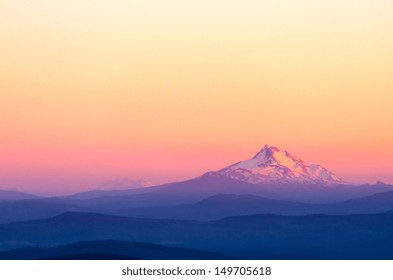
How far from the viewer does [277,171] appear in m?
69.0

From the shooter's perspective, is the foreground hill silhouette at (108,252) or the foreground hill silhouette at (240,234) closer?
the foreground hill silhouette at (108,252)

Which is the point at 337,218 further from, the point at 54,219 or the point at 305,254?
the point at 54,219

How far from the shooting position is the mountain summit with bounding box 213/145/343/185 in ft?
183

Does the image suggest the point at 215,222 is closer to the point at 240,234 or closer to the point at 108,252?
the point at 240,234

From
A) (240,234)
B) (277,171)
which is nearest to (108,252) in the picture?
(240,234)

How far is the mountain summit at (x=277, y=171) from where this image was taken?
55.7 metres

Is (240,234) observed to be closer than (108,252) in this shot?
No

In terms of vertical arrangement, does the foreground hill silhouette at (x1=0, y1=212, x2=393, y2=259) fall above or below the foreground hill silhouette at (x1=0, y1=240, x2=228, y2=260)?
above

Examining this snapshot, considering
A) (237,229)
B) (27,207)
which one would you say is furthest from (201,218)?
(27,207)

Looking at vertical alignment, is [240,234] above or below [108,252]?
above

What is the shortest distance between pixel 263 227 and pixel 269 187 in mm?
11128

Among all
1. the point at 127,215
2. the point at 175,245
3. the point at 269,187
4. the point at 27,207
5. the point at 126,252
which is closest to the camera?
the point at 126,252

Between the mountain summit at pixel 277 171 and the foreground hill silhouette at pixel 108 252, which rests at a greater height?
the mountain summit at pixel 277 171

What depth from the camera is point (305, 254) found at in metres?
45.9
